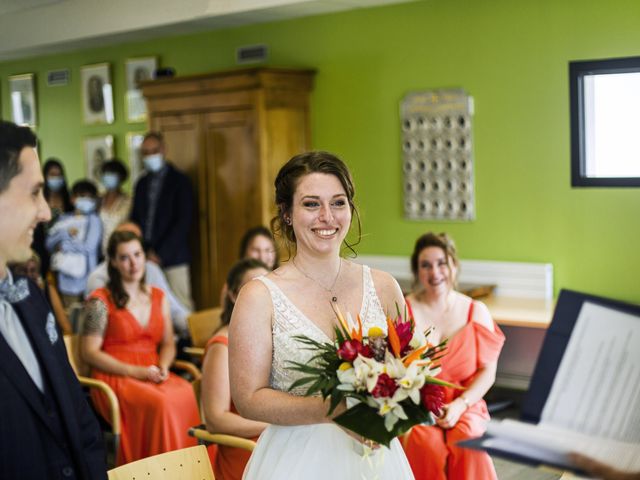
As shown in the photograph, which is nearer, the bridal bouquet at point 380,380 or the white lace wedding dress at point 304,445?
the bridal bouquet at point 380,380

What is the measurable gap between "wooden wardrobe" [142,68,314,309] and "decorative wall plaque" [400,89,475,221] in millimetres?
1012

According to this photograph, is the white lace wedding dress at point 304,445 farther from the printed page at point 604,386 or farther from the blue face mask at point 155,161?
the blue face mask at point 155,161

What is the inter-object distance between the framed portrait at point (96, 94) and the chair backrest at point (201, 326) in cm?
481

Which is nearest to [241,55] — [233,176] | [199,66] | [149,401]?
[199,66]

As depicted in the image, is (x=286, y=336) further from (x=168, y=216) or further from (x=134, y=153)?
(x=134, y=153)

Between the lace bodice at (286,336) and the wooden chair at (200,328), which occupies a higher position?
the lace bodice at (286,336)

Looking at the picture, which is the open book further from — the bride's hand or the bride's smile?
the bride's smile

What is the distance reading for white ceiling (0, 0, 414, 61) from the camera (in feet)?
22.9

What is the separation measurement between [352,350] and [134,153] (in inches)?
291

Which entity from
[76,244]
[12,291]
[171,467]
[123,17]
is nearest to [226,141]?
[123,17]

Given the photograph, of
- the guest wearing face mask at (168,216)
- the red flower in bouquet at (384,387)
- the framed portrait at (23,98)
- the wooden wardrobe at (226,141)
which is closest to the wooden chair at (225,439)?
the red flower in bouquet at (384,387)

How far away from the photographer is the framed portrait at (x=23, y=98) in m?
10.3

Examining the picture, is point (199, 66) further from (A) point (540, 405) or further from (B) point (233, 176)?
(A) point (540, 405)

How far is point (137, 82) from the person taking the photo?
8.88 meters
